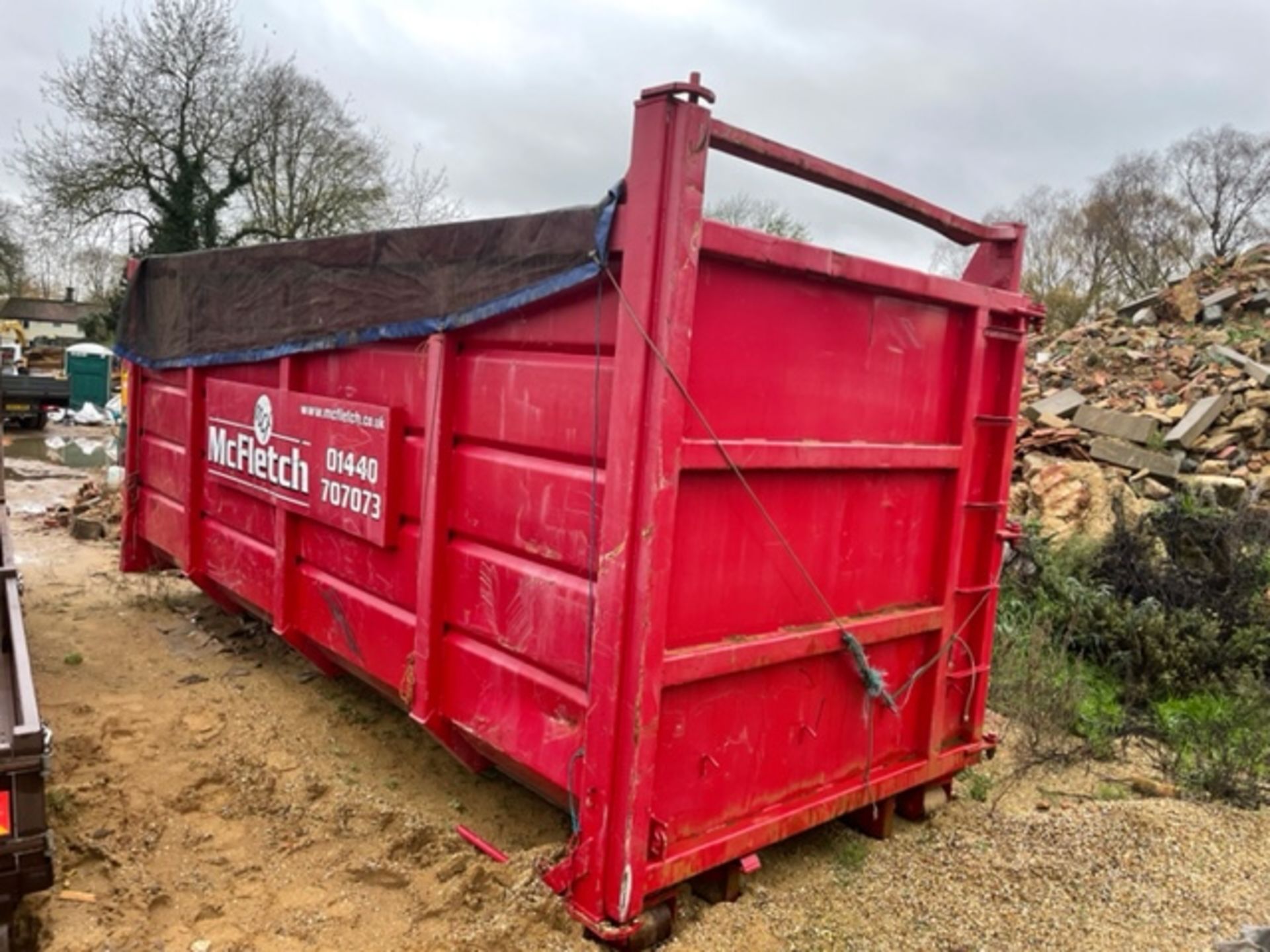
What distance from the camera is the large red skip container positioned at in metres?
2.51

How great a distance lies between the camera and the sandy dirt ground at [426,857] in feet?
9.43

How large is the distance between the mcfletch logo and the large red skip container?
5 centimetres

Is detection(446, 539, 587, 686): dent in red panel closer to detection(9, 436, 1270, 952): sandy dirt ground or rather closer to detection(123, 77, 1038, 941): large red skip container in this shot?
detection(123, 77, 1038, 941): large red skip container

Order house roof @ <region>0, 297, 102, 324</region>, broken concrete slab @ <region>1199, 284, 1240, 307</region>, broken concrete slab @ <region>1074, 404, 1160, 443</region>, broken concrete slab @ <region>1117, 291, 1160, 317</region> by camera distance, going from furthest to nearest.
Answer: house roof @ <region>0, 297, 102, 324</region> < broken concrete slab @ <region>1117, 291, 1160, 317</region> < broken concrete slab @ <region>1199, 284, 1240, 307</region> < broken concrete slab @ <region>1074, 404, 1160, 443</region>

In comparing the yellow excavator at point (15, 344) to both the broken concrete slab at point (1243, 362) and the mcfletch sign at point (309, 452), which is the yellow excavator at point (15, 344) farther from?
the broken concrete slab at point (1243, 362)

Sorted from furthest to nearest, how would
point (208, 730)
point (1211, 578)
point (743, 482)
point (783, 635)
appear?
1. point (1211, 578)
2. point (208, 730)
3. point (783, 635)
4. point (743, 482)

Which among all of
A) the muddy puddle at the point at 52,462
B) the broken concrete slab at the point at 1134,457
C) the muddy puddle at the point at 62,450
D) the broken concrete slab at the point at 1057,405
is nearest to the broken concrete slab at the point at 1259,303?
the broken concrete slab at the point at 1057,405

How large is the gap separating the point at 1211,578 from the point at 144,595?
24.3ft

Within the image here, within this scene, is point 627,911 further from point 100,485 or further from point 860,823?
point 100,485

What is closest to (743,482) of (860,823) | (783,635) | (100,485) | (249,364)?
(783,635)

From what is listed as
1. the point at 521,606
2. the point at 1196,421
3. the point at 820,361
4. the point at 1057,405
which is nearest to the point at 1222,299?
the point at 1057,405

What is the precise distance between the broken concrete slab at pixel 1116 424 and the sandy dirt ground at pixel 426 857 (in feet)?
23.8

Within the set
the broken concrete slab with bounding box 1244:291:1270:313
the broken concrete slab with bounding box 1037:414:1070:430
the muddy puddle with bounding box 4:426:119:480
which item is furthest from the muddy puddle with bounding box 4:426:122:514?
the broken concrete slab with bounding box 1244:291:1270:313

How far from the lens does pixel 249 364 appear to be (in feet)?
15.1
